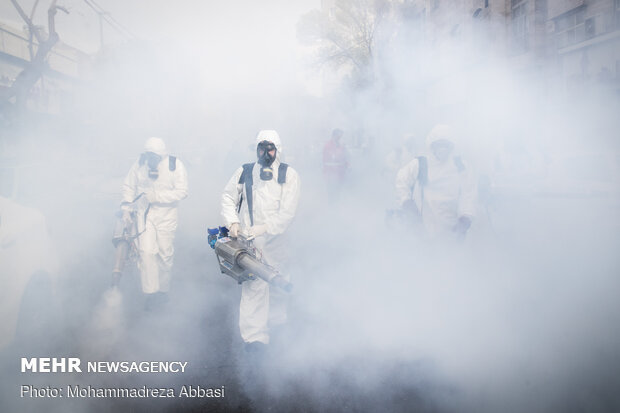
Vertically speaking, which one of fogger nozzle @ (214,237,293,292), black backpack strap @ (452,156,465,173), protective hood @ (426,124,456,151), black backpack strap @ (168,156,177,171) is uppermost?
protective hood @ (426,124,456,151)

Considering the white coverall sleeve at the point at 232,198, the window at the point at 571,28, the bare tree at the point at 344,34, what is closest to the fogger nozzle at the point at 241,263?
the white coverall sleeve at the point at 232,198

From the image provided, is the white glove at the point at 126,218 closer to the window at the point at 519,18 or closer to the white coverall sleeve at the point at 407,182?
the white coverall sleeve at the point at 407,182

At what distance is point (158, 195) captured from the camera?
4.05m

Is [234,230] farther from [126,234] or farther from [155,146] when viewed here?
[155,146]

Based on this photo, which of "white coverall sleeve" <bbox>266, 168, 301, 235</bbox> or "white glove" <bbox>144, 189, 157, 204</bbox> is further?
"white glove" <bbox>144, 189, 157, 204</bbox>

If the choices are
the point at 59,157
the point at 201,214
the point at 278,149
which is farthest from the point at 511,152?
the point at 59,157

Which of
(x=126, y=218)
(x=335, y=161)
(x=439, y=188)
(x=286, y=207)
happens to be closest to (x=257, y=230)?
(x=286, y=207)

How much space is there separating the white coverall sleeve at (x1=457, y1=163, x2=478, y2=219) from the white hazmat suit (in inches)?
112

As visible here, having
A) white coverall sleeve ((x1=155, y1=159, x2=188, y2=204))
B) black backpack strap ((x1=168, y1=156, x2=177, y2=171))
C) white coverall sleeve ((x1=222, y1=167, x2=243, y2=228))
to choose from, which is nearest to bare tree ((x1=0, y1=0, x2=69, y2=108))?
black backpack strap ((x1=168, y1=156, x2=177, y2=171))

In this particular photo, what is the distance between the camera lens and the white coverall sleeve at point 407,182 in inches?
155

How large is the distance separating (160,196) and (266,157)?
5.24ft

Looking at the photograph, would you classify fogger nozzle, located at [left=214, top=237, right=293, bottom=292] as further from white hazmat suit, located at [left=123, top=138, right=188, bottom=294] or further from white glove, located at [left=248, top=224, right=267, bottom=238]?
white hazmat suit, located at [left=123, top=138, right=188, bottom=294]

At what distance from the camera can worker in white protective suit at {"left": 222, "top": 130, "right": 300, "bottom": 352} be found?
300cm

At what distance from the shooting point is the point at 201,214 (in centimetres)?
833
